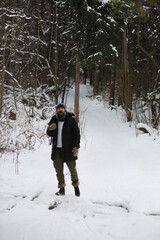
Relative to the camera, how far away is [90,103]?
65.8 ft

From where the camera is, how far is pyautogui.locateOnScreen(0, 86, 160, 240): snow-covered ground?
344cm

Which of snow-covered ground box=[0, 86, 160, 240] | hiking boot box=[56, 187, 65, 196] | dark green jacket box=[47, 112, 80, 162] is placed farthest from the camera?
hiking boot box=[56, 187, 65, 196]

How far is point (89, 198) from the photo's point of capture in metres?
4.80

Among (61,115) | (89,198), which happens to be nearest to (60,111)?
(61,115)

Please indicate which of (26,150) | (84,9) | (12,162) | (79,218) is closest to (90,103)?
(84,9)

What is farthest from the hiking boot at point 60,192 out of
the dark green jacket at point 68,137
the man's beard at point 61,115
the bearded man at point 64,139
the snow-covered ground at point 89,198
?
the man's beard at point 61,115

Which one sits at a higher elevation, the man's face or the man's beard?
the man's face

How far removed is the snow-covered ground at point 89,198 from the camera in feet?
11.3

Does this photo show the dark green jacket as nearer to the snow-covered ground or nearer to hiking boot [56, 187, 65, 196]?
hiking boot [56, 187, 65, 196]

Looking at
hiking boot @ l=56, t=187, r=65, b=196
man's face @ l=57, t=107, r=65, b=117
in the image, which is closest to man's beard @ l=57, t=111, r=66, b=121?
man's face @ l=57, t=107, r=65, b=117

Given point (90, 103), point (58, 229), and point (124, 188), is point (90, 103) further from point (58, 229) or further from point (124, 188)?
point (58, 229)

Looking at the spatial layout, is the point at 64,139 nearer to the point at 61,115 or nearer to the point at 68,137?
the point at 68,137

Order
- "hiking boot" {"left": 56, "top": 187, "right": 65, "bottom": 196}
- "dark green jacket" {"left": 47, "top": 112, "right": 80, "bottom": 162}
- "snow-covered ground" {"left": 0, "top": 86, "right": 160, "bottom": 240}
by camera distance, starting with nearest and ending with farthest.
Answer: "snow-covered ground" {"left": 0, "top": 86, "right": 160, "bottom": 240}
"dark green jacket" {"left": 47, "top": 112, "right": 80, "bottom": 162}
"hiking boot" {"left": 56, "top": 187, "right": 65, "bottom": 196}

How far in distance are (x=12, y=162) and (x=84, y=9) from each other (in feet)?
22.5
